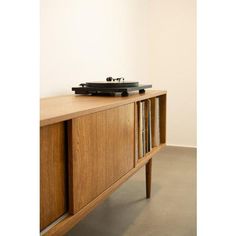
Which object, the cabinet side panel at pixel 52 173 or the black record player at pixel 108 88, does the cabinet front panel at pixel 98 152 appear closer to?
the cabinet side panel at pixel 52 173

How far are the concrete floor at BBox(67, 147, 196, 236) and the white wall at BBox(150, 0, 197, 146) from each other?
3.65ft

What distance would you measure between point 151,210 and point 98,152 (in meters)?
1.03

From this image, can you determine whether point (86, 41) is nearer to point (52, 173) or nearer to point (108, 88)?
point (108, 88)

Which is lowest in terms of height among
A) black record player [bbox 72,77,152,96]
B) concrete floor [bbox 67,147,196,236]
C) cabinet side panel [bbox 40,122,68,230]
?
concrete floor [bbox 67,147,196,236]

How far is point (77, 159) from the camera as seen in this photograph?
1.20 meters

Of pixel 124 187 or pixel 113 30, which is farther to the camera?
pixel 113 30

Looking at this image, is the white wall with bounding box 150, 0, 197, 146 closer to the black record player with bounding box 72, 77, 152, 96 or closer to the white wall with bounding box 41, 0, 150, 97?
the white wall with bounding box 41, 0, 150, 97

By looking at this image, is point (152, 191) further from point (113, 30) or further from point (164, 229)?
point (113, 30)

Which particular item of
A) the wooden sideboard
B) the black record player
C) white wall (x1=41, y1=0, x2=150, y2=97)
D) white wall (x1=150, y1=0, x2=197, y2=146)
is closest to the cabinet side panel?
the wooden sideboard

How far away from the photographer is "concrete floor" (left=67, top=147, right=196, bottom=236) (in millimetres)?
1935
